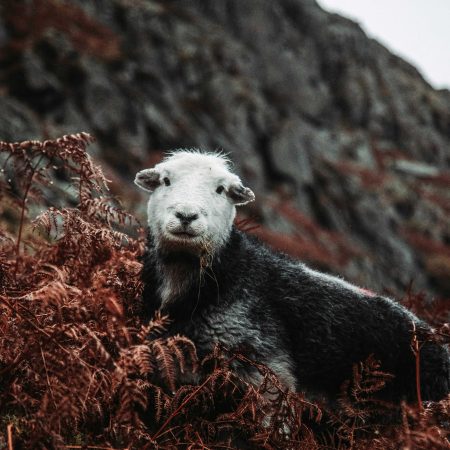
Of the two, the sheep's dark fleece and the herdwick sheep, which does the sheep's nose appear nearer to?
the herdwick sheep

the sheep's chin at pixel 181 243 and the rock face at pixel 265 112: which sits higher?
the sheep's chin at pixel 181 243

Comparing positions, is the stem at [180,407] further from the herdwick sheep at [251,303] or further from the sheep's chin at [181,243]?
the sheep's chin at [181,243]

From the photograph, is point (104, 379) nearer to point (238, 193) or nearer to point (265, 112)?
point (238, 193)

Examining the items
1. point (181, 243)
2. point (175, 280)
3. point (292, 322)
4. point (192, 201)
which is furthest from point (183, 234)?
point (292, 322)

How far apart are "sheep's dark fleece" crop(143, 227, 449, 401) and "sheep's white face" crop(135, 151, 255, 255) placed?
0.21 meters

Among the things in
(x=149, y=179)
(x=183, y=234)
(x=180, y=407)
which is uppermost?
(x=183, y=234)

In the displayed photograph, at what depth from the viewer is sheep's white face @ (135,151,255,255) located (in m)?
4.04

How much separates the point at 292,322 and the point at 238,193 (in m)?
1.33

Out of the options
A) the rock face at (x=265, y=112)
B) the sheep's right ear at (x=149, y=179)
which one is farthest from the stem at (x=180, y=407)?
the rock face at (x=265, y=112)

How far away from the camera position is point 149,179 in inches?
190

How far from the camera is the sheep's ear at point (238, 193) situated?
474 centimetres

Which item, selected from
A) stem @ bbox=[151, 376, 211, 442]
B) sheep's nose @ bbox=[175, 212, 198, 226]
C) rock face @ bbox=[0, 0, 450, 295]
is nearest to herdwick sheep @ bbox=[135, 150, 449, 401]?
sheep's nose @ bbox=[175, 212, 198, 226]

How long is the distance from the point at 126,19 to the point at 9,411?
42627mm

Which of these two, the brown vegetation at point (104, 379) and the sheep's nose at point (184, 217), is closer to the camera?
the brown vegetation at point (104, 379)
